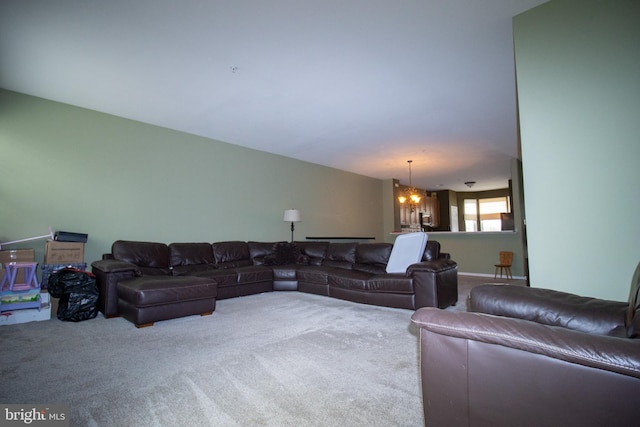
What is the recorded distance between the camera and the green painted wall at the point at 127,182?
140 inches

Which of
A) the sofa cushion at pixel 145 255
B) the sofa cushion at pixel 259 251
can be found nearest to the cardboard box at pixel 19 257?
the sofa cushion at pixel 145 255

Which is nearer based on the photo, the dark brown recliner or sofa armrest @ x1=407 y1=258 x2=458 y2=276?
the dark brown recliner

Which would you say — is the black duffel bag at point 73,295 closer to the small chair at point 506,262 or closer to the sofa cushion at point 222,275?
the sofa cushion at point 222,275

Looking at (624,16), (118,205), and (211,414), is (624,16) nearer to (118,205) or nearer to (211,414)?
(211,414)

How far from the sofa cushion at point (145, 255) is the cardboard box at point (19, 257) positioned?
782 millimetres

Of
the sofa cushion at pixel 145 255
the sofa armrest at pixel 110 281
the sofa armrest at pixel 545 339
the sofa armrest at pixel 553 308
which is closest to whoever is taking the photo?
the sofa armrest at pixel 545 339

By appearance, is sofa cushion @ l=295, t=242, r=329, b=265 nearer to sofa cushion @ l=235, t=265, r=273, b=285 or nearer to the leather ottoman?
sofa cushion @ l=235, t=265, r=273, b=285

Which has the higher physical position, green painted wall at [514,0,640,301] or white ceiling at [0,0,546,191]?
white ceiling at [0,0,546,191]

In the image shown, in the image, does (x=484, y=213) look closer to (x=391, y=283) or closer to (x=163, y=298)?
(x=391, y=283)

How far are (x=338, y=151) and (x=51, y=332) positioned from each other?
16.8 feet

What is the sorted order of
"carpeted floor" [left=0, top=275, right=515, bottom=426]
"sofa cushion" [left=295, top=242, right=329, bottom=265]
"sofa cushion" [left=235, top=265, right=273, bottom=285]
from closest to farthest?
"carpeted floor" [left=0, top=275, right=515, bottom=426] → "sofa cushion" [left=235, top=265, right=273, bottom=285] → "sofa cushion" [left=295, top=242, right=329, bottom=265]

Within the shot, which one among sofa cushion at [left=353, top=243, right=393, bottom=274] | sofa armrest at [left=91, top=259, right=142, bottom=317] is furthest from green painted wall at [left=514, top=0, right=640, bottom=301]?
sofa armrest at [left=91, top=259, right=142, bottom=317]

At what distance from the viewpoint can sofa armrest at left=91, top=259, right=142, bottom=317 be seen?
3.11 m

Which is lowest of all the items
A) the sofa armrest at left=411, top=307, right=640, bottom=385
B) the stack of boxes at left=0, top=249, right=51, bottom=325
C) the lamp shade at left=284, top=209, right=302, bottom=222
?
the stack of boxes at left=0, top=249, right=51, bottom=325
